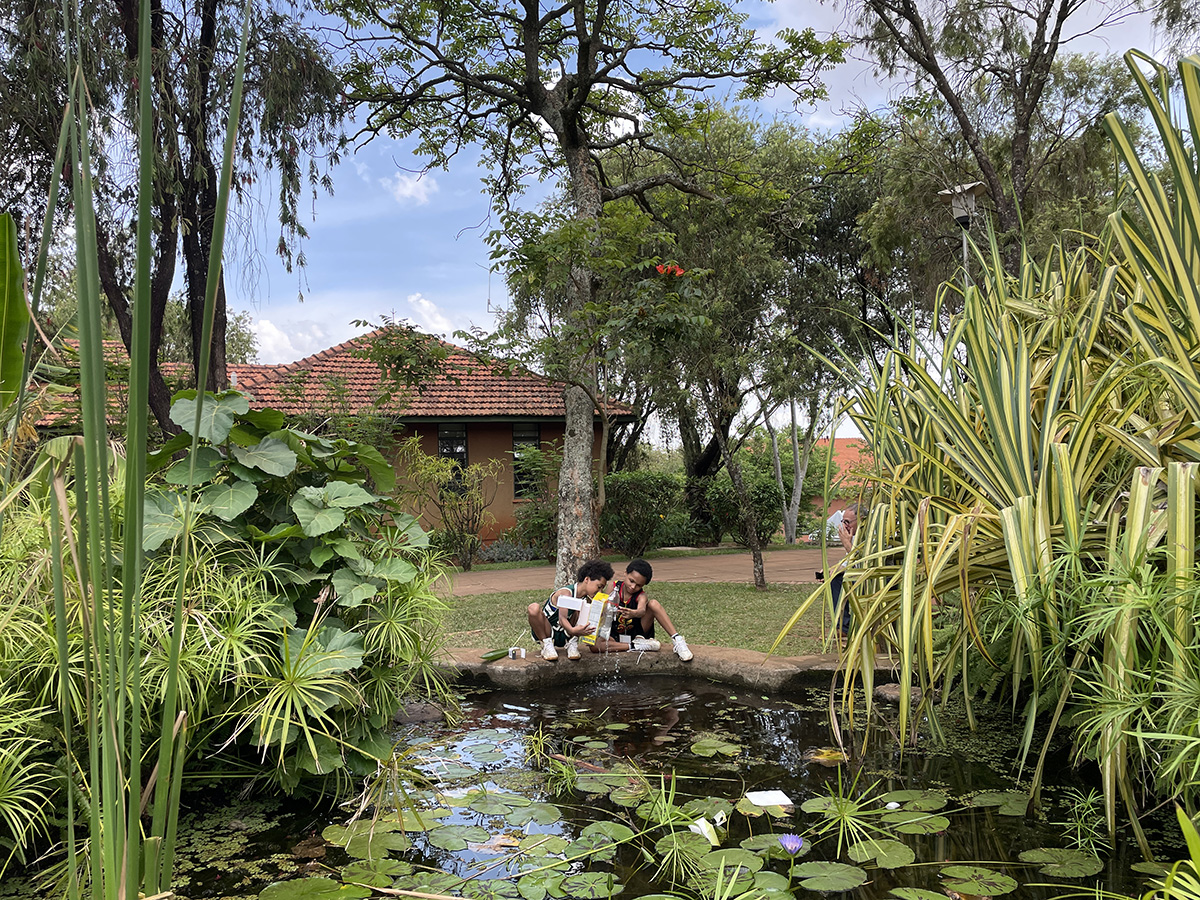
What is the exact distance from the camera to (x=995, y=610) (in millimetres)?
2557

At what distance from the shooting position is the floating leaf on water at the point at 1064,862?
1987 mm

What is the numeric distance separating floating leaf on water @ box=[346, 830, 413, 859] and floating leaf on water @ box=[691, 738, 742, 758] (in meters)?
1.24

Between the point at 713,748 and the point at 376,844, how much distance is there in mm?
1409

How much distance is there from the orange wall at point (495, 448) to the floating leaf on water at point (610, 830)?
463 inches

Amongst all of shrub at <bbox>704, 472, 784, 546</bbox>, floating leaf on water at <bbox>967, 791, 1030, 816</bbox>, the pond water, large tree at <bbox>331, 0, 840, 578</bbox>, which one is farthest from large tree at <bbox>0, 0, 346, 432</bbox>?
shrub at <bbox>704, 472, 784, 546</bbox>

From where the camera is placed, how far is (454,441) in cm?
1500

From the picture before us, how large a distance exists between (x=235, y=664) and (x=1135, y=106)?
12.4 metres

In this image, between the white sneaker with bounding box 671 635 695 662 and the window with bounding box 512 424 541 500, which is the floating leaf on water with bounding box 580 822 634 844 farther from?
the window with bounding box 512 424 541 500

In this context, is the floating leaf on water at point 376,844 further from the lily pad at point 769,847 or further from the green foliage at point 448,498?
the green foliage at point 448,498

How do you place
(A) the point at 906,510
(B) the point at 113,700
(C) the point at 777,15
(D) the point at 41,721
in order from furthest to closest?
(C) the point at 777,15
(A) the point at 906,510
(D) the point at 41,721
(B) the point at 113,700

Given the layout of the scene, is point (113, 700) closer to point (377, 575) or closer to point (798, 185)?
point (377, 575)

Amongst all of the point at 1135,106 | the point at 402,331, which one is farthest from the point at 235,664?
the point at 1135,106

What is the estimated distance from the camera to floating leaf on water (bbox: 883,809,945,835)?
2.27 metres

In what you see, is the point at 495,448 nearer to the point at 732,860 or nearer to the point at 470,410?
the point at 470,410
